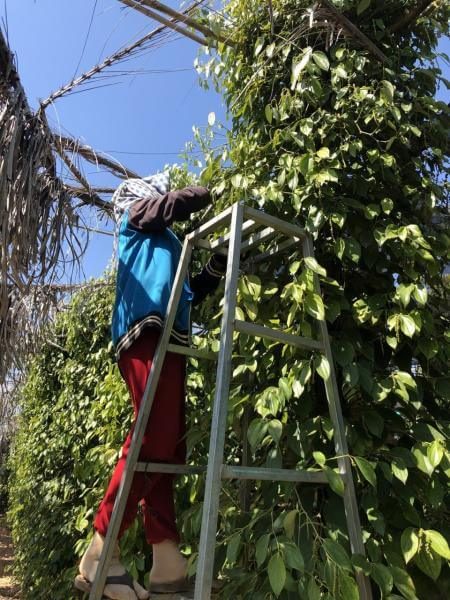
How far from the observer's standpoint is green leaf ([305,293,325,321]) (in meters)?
1.52

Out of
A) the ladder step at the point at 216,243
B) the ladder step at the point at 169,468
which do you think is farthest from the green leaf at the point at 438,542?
the ladder step at the point at 216,243

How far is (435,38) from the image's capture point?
2.00 m

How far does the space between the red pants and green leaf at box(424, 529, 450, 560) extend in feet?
2.53

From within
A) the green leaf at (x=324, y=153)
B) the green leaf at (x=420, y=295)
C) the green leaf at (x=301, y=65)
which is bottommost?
the green leaf at (x=420, y=295)

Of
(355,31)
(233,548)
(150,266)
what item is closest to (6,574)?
(150,266)

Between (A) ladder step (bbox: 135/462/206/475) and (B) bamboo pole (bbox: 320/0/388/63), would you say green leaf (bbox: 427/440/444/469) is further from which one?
(B) bamboo pole (bbox: 320/0/388/63)

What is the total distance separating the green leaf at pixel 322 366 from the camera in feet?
4.90

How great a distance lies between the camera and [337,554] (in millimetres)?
1280

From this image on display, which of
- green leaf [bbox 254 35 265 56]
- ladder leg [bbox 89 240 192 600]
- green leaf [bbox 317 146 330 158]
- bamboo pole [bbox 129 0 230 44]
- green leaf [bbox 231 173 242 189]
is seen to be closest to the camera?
ladder leg [bbox 89 240 192 600]

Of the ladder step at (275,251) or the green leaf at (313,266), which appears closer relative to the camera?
the green leaf at (313,266)

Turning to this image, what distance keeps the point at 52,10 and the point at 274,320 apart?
148cm

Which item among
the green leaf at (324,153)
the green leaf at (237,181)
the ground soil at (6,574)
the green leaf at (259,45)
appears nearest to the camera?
the green leaf at (324,153)

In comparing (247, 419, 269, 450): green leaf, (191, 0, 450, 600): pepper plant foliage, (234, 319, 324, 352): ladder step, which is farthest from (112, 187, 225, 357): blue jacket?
(247, 419, 269, 450): green leaf

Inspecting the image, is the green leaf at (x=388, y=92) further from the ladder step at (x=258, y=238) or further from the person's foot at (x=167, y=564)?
the person's foot at (x=167, y=564)
